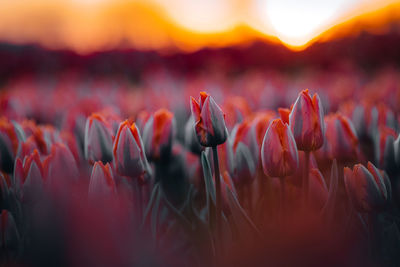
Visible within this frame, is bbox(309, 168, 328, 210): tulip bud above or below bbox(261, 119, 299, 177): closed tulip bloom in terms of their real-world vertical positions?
below

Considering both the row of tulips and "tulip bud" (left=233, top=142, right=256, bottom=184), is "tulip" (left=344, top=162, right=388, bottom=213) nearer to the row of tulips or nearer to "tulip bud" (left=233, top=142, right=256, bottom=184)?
the row of tulips

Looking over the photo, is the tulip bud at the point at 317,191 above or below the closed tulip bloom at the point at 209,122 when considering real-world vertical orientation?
below

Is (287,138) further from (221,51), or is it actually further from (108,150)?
(221,51)

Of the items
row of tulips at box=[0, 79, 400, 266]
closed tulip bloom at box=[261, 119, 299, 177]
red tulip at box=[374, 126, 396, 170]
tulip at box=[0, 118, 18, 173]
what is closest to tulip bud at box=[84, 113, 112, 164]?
row of tulips at box=[0, 79, 400, 266]

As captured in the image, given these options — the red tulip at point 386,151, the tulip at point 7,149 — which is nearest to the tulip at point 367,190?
the red tulip at point 386,151

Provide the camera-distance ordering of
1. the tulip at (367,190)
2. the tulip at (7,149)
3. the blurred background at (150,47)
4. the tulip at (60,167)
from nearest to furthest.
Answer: the tulip at (367,190), the tulip at (60,167), the tulip at (7,149), the blurred background at (150,47)

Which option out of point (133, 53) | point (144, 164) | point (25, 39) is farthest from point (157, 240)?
point (25, 39)

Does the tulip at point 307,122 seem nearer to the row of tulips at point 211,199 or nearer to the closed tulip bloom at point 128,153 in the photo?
the row of tulips at point 211,199
